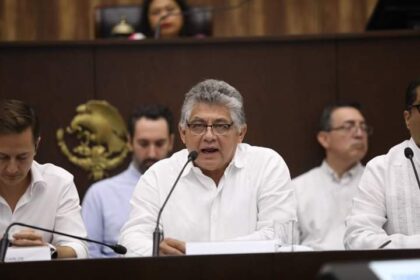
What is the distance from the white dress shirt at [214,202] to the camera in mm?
3648

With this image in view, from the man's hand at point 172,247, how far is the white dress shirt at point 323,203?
1.77 metres

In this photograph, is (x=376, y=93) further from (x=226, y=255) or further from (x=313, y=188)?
(x=226, y=255)

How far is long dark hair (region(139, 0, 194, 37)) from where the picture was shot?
5965mm

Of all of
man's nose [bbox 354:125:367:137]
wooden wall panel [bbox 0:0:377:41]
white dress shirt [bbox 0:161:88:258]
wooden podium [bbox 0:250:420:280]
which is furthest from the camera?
wooden wall panel [bbox 0:0:377:41]

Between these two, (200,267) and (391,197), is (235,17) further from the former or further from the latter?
(200,267)

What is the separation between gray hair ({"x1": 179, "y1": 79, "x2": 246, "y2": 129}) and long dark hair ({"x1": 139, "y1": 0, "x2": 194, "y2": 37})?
226cm

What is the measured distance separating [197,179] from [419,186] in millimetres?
841

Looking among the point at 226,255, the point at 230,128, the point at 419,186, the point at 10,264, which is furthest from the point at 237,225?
the point at 10,264

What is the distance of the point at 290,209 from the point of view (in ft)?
12.1

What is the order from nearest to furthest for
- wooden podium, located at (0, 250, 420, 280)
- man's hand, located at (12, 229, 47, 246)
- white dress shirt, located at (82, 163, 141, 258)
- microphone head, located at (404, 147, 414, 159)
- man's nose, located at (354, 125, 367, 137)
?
wooden podium, located at (0, 250, 420, 280) < man's hand, located at (12, 229, 47, 246) < microphone head, located at (404, 147, 414, 159) < white dress shirt, located at (82, 163, 141, 258) < man's nose, located at (354, 125, 367, 137)

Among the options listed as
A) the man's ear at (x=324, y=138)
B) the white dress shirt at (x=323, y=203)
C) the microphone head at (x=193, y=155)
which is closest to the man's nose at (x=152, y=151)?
the white dress shirt at (x=323, y=203)

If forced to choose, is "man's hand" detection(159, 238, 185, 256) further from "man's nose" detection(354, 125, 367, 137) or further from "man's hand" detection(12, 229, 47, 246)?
"man's nose" detection(354, 125, 367, 137)

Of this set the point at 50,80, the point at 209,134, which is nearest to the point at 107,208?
the point at 50,80

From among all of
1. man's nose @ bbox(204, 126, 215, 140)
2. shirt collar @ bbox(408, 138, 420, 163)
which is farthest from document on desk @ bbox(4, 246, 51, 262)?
shirt collar @ bbox(408, 138, 420, 163)
